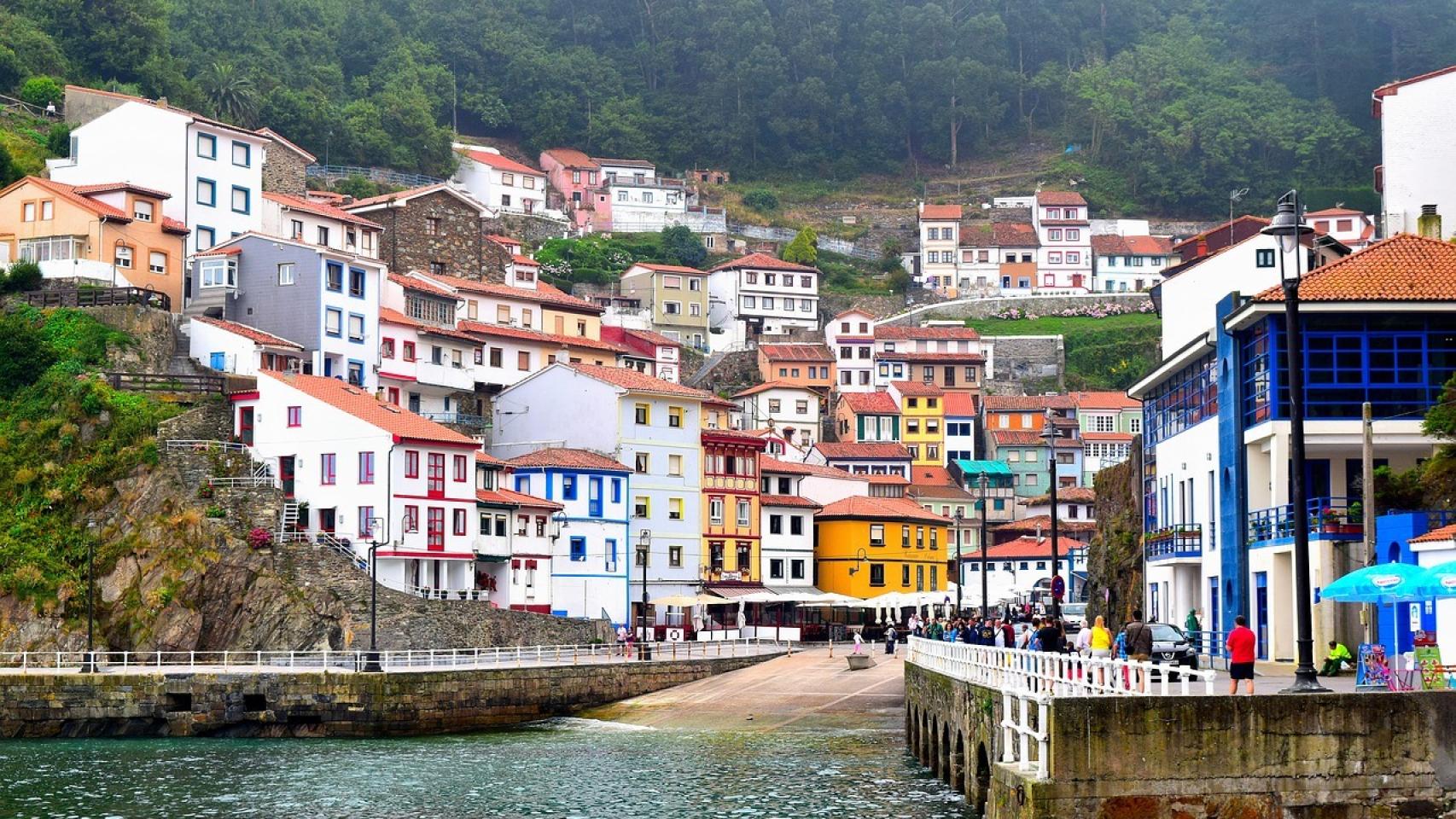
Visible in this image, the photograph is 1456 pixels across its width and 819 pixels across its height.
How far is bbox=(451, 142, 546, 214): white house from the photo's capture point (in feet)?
494

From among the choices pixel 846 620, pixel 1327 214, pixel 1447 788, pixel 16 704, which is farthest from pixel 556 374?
pixel 1327 214

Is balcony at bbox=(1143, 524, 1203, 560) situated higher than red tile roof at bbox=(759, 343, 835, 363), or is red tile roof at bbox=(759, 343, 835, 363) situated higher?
red tile roof at bbox=(759, 343, 835, 363)

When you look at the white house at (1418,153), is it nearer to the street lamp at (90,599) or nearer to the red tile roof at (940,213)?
the street lamp at (90,599)

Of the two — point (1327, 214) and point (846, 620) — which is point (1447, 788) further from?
point (1327, 214)

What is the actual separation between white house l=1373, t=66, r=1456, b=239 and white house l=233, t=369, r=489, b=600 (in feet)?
112

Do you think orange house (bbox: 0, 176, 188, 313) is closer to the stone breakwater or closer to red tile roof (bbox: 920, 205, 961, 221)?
the stone breakwater

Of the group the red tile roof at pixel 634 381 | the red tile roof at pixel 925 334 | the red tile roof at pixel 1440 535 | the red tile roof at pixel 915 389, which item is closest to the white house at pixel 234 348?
the red tile roof at pixel 634 381

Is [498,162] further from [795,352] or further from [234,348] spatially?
[234,348]

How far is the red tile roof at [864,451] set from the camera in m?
117

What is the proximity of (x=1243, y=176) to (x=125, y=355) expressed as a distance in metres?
134

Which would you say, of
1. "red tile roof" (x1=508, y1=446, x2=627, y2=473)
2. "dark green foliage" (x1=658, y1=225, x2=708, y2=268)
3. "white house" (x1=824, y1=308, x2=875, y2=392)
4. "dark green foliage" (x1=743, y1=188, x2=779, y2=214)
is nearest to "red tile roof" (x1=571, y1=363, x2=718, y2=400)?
"red tile roof" (x1=508, y1=446, x2=627, y2=473)

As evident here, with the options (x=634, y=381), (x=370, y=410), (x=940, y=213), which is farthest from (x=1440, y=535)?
(x=940, y=213)

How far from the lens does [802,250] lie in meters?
158

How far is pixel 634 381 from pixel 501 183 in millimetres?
66595
